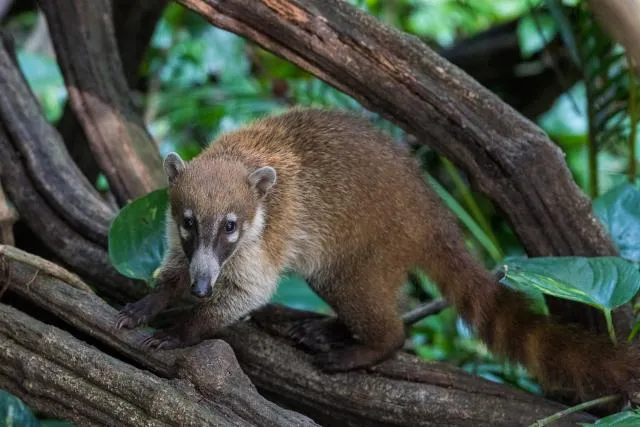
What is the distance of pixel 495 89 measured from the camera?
609cm

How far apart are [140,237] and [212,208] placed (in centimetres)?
46

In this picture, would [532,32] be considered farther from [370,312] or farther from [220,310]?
[220,310]

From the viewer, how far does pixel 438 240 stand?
3434 millimetres

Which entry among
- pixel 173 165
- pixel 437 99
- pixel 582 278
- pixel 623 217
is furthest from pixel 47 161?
pixel 623 217

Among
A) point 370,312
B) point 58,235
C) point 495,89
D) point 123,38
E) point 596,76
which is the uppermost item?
point 596,76

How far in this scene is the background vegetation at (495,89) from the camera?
3.29m

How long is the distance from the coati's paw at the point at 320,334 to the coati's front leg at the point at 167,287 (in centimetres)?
50

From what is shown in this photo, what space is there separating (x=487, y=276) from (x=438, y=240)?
0.25 meters

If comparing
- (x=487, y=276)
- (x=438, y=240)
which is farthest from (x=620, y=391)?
(x=438, y=240)

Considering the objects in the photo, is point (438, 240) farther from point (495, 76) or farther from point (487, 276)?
point (495, 76)

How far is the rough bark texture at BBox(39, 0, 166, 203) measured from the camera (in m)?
3.91

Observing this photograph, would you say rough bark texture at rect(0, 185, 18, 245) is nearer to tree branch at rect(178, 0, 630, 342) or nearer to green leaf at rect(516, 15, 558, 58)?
tree branch at rect(178, 0, 630, 342)

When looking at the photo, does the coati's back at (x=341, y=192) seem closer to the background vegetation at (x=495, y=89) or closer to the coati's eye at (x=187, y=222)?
the background vegetation at (x=495, y=89)

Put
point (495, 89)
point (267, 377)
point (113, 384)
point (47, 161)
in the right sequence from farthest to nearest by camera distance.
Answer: point (495, 89) < point (47, 161) < point (267, 377) < point (113, 384)
